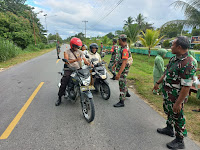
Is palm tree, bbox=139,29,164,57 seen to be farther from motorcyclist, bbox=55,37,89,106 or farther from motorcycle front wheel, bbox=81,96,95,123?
motorcycle front wheel, bbox=81,96,95,123

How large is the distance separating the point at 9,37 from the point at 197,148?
953 inches

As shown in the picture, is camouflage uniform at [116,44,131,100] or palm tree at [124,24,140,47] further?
palm tree at [124,24,140,47]

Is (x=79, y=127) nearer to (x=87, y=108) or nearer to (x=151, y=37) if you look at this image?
(x=87, y=108)

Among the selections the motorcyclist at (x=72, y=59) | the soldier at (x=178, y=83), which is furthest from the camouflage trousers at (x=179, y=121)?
the motorcyclist at (x=72, y=59)

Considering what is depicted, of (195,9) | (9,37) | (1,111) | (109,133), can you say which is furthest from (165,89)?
(9,37)

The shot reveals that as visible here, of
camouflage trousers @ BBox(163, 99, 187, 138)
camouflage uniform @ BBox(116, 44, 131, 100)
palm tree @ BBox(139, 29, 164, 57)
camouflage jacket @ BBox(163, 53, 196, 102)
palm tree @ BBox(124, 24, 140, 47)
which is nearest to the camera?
camouflage jacket @ BBox(163, 53, 196, 102)

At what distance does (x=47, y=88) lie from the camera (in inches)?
202

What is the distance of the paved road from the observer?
2293 mm

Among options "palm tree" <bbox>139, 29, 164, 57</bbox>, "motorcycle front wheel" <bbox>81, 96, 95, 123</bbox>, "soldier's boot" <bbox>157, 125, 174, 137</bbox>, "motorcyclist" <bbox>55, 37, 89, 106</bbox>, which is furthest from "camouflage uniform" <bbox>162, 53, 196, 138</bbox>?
"palm tree" <bbox>139, 29, 164, 57</bbox>

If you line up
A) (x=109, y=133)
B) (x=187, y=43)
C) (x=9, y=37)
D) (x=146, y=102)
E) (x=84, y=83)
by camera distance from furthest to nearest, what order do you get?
(x=9, y=37) < (x=146, y=102) < (x=84, y=83) < (x=109, y=133) < (x=187, y=43)

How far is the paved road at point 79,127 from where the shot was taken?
7.52 feet

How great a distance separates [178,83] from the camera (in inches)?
82.7

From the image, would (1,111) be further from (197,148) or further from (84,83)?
(197,148)

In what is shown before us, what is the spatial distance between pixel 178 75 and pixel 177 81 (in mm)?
105
